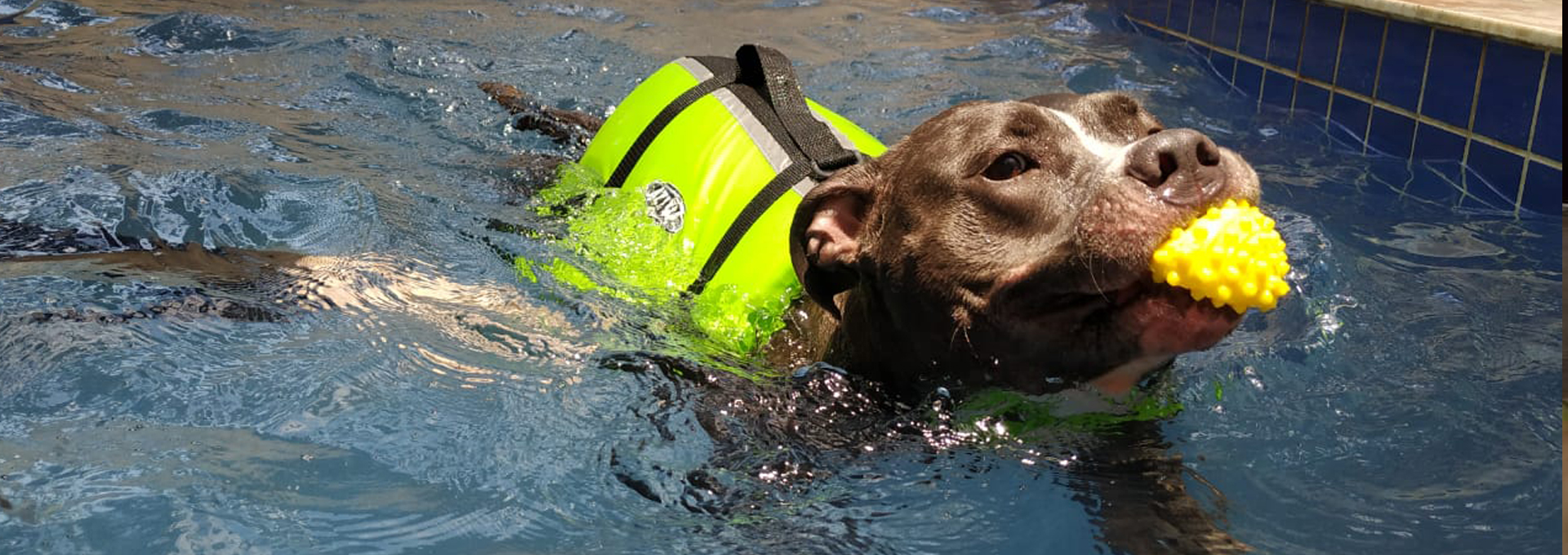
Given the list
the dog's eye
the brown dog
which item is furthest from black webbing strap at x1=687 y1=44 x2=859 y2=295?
the dog's eye

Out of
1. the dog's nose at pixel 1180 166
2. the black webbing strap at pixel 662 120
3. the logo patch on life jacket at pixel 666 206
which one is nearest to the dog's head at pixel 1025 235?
the dog's nose at pixel 1180 166

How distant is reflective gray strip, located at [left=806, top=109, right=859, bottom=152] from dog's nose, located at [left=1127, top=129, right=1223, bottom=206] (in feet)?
5.78

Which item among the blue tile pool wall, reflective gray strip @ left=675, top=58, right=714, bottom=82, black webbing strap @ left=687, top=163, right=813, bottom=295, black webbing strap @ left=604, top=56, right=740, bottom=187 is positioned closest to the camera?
black webbing strap @ left=687, top=163, right=813, bottom=295

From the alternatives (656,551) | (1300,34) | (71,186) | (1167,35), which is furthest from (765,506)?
(1167,35)

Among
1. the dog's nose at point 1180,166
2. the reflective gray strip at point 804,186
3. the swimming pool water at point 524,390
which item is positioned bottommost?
the swimming pool water at point 524,390

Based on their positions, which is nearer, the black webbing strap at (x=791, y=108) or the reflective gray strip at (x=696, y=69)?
the black webbing strap at (x=791, y=108)

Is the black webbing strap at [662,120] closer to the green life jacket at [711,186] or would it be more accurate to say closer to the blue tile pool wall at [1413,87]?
the green life jacket at [711,186]

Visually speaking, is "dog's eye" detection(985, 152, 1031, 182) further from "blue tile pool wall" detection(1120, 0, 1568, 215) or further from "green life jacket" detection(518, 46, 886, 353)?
"blue tile pool wall" detection(1120, 0, 1568, 215)

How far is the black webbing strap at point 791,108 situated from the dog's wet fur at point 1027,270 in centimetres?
63

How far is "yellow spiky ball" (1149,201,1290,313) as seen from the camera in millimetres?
2975

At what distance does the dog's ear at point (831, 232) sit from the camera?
13.0 ft

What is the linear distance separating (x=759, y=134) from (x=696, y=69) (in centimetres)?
74

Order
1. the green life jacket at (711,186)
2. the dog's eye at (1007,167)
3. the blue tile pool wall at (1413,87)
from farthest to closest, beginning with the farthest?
1. the blue tile pool wall at (1413,87)
2. the green life jacket at (711,186)
3. the dog's eye at (1007,167)

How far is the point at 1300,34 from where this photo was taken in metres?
7.57
